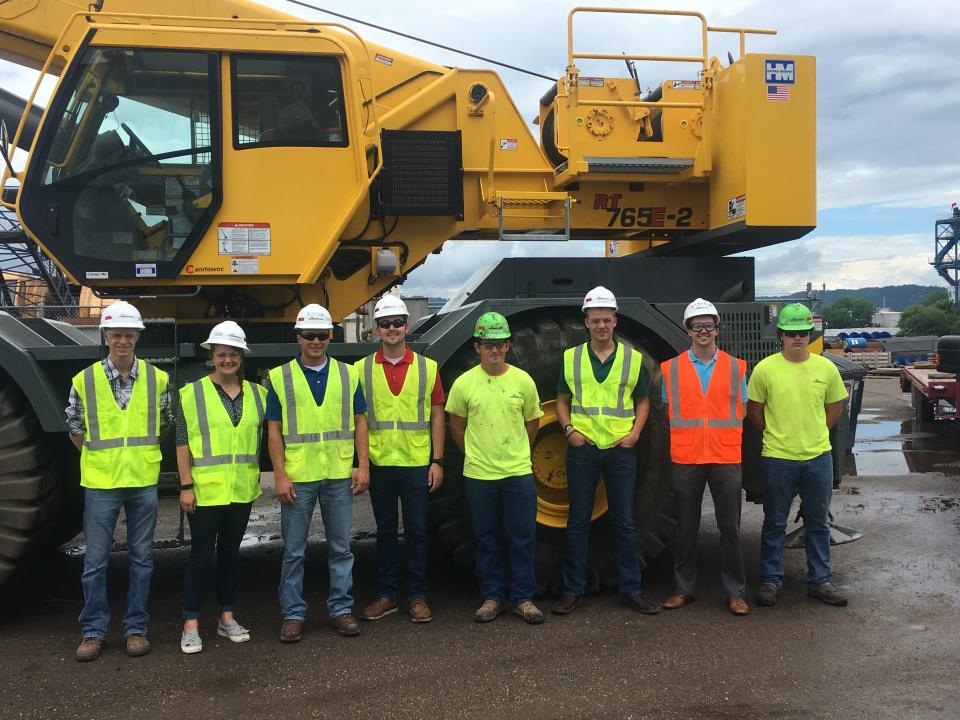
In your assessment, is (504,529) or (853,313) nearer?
(504,529)

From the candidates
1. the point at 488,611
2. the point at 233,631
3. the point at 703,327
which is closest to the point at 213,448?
the point at 233,631

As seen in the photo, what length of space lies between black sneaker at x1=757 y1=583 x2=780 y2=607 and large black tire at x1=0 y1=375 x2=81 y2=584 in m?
4.34

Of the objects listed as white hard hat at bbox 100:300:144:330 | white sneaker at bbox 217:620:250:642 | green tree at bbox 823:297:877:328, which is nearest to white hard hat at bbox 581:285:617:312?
white hard hat at bbox 100:300:144:330

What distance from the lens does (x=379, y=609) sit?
509cm

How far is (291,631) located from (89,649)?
105cm

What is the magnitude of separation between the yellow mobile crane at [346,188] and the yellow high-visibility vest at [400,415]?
436 millimetres

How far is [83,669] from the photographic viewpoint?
4469 mm

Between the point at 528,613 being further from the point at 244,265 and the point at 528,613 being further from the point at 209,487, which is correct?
the point at 244,265

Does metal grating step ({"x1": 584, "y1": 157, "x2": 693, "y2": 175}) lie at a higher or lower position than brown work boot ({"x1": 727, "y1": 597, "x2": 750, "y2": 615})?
higher

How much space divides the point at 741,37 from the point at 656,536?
3622mm

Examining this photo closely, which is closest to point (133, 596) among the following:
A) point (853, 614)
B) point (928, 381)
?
point (853, 614)

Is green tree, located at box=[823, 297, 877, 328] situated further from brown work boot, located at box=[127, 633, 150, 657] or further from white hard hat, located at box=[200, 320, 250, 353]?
brown work boot, located at box=[127, 633, 150, 657]

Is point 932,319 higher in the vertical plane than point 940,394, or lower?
higher

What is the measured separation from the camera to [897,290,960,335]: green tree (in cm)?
5000
